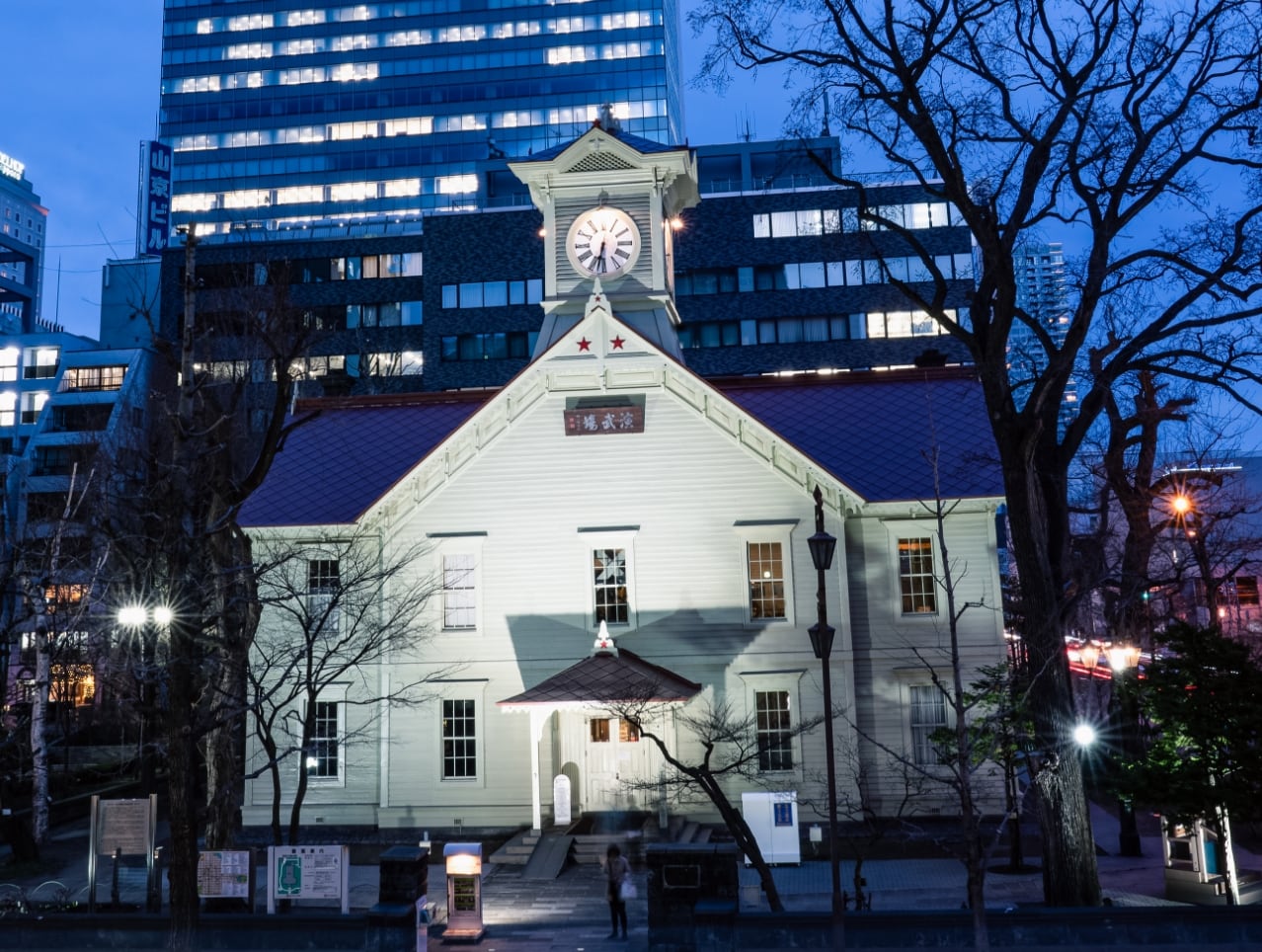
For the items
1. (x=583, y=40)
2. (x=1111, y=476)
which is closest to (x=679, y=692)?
(x=1111, y=476)

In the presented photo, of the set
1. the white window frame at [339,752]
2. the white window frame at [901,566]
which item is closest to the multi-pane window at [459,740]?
the white window frame at [339,752]

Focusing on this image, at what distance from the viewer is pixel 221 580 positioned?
700 inches

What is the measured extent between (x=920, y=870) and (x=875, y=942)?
31.3ft

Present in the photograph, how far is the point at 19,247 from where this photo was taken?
135m

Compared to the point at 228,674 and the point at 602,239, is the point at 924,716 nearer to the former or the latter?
the point at 602,239

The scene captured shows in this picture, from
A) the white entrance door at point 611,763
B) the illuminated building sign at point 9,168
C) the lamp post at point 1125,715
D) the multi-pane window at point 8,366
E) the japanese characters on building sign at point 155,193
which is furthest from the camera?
the illuminated building sign at point 9,168

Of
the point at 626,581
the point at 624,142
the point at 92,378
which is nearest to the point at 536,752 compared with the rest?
the point at 626,581

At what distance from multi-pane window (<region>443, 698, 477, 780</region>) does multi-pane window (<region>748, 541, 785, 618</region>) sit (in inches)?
298

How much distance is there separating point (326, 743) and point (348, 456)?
8.05m

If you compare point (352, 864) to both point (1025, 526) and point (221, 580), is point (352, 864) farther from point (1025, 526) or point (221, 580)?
point (1025, 526)

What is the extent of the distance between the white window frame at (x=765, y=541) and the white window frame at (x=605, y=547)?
8.72ft

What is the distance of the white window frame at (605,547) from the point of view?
28344mm

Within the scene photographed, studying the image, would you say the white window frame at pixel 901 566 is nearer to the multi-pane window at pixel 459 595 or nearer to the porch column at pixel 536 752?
the porch column at pixel 536 752

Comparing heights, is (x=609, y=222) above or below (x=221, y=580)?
above
